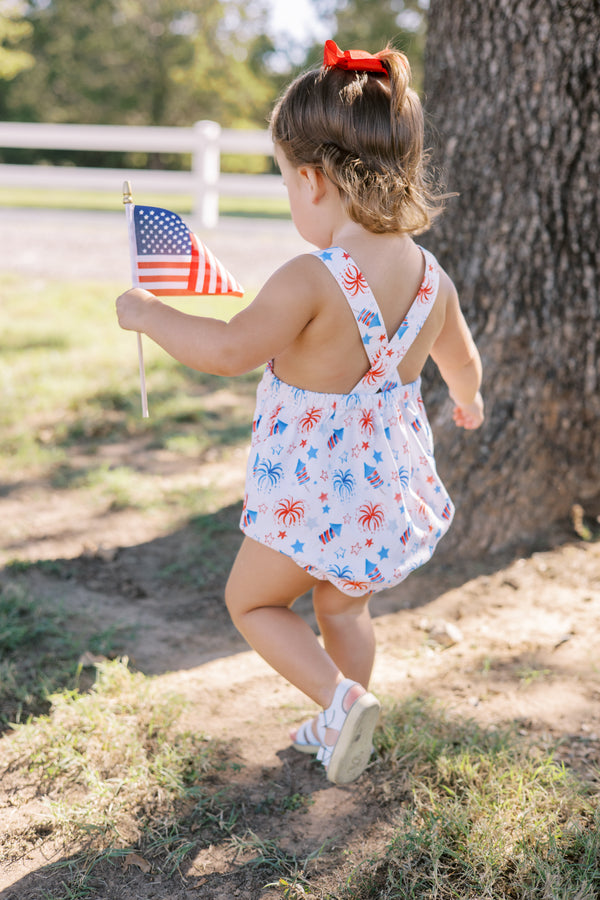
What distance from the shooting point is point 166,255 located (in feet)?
6.68

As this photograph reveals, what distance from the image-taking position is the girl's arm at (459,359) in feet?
7.41

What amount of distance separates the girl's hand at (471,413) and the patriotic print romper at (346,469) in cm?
53

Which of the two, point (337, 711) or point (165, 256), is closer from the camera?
point (337, 711)

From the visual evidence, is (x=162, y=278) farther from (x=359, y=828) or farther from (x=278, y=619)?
(x=359, y=828)

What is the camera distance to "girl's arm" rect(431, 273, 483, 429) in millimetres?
2259

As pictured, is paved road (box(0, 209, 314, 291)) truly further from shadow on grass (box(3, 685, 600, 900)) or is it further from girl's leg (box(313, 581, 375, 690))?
shadow on grass (box(3, 685, 600, 900))

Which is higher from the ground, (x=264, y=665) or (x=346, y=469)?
(x=346, y=469)

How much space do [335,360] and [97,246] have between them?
8356 mm

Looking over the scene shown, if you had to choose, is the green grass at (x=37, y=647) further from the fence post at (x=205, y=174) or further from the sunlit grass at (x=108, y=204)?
the sunlit grass at (x=108, y=204)

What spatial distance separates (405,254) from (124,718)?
152cm

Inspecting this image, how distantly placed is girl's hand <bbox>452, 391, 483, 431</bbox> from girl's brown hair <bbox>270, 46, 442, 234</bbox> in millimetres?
788

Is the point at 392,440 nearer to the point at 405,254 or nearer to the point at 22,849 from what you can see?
the point at 405,254

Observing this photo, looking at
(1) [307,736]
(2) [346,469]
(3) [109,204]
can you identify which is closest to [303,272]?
(2) [346,469]

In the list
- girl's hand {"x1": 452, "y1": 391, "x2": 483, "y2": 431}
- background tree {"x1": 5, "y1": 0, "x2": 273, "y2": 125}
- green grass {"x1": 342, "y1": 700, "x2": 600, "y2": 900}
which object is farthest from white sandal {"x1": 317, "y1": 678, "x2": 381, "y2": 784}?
background tree {"x1": 5, "y1": 0, "x2": 273, "y2": 125}
